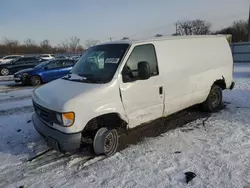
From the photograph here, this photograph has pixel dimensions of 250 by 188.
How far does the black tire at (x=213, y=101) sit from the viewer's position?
6.14 meters

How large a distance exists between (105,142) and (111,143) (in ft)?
0.62

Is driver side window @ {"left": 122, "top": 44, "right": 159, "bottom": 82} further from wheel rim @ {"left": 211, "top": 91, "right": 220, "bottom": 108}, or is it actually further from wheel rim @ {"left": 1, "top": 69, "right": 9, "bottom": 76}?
wheel rim @ {"left": 1, "top": 69, "right": 9, "bottom": 76}

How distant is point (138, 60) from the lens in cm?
423

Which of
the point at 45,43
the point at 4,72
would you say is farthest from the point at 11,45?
the point at 4,72

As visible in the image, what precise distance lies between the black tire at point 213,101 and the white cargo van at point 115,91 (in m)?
0.87

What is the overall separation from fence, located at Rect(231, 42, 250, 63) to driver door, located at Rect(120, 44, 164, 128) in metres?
22.6

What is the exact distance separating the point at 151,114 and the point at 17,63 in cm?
2063

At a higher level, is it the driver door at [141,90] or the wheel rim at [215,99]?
the driver door at [141,90]

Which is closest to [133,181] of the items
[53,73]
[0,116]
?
[0,116]

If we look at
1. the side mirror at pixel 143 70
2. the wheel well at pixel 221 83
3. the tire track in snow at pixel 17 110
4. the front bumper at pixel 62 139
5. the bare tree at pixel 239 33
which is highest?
the bare tree at pixel 239 33

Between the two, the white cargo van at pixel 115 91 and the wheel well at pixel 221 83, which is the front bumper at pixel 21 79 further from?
the wheel well at pixel 221 83

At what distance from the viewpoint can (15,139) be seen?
4941mm

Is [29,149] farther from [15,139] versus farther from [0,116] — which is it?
[0,116]

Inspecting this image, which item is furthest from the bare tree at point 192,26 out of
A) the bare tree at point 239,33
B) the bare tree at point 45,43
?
the bare tree at point 45,43
